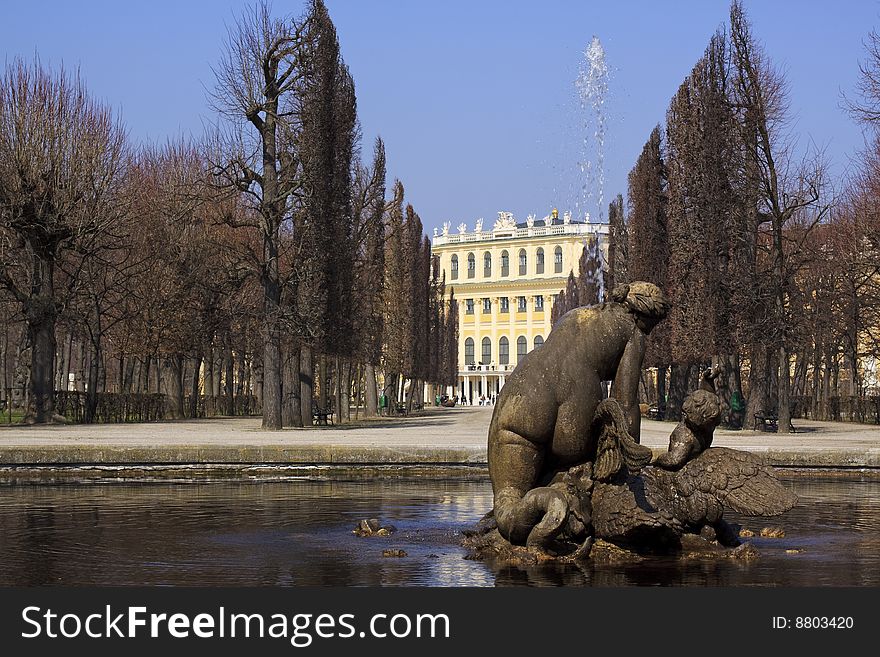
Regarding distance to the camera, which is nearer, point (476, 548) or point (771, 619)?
point (771, 619)

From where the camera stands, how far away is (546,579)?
683cm

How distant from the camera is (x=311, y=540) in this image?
862 centimetres

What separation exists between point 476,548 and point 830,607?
2.78 m

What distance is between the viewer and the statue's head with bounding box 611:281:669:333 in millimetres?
7910

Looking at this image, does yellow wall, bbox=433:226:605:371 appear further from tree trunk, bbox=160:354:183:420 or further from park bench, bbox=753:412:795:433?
park bench, bbox=753:412:795:433

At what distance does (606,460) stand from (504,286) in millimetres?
123862

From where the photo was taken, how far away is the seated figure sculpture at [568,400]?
773 cm

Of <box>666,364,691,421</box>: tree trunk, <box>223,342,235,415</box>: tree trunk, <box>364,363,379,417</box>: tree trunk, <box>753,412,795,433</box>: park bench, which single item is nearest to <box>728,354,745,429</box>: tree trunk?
<box>753,412,795,433</box>: park bench

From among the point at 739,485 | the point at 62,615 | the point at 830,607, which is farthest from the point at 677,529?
the point at 62,615

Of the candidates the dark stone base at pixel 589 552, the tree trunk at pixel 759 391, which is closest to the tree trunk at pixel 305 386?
the tree trunk at pixel 759 391

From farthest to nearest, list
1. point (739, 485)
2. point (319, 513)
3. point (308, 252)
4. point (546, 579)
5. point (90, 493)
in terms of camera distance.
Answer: point (308, 252) → point (90, 493) → point (319, 513) → point (739, 485) → point (546, 579)

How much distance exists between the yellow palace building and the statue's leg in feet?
383

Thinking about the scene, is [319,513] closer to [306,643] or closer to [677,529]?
[677,529]

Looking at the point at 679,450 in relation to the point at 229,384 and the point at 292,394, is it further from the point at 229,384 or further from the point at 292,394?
the point at 229,384
